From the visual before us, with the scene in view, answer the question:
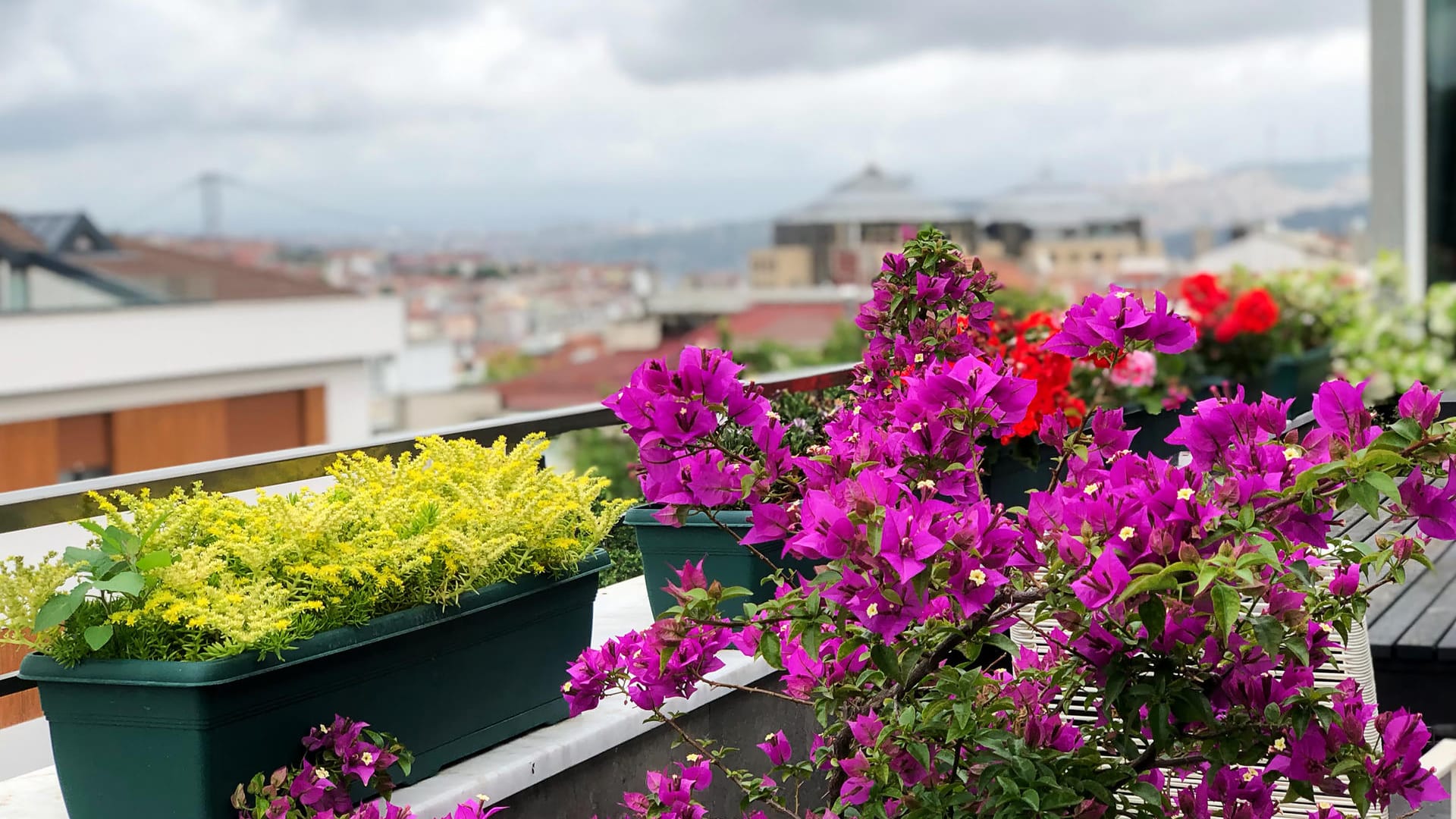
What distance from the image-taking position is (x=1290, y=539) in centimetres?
121

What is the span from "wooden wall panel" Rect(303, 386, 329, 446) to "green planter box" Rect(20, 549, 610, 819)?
2580cm

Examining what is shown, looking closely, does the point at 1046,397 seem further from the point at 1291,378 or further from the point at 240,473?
the point at 1291,378

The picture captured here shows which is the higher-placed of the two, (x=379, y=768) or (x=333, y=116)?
(x=333, y=116)

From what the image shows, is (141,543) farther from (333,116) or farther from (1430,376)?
(333,116)

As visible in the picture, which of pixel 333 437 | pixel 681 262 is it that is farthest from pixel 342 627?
pixel 681 262

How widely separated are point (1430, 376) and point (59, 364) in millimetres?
21147

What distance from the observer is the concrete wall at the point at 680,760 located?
1.99 metres

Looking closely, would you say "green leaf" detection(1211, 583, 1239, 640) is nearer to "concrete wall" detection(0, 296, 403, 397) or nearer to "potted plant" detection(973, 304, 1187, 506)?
"potted plant" detection(973, 304, 1187, 506)

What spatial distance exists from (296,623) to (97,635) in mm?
215

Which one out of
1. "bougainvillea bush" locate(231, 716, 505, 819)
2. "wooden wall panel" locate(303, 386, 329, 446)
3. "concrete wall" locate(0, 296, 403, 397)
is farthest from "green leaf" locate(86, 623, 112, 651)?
"wooden wall panel" locate(303, 386, 329, 446)

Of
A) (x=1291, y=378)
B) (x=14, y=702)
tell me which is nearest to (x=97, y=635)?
(x=14, y=702)

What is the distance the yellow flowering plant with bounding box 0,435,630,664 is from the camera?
158cm

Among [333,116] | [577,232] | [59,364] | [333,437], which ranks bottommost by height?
[333,437]

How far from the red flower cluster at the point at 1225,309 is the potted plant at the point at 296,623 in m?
4.37
